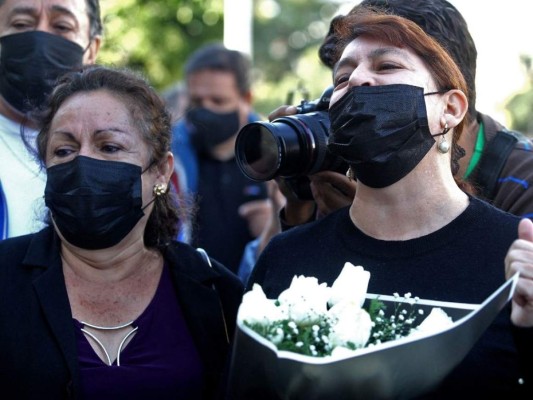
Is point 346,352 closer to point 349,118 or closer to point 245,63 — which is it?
point 349,118

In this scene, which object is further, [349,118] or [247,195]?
[247,195]

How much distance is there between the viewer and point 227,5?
11.3 metres

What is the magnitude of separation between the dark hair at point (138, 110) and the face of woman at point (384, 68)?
0.82 metres

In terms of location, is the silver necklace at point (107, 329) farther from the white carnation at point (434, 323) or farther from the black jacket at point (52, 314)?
the white carnation at point (434, 323)

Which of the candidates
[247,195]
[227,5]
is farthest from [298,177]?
[227,5]

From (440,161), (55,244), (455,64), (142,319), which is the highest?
(455,64)

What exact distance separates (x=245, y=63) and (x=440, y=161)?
3459 mm

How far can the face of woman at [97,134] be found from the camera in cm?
336

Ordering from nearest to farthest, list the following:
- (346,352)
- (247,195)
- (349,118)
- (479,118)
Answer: (346,352), (349,118), (479,118), (247,195)

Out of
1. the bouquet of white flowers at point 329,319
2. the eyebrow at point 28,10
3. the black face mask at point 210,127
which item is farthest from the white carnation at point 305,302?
the black face mask at point 210,127

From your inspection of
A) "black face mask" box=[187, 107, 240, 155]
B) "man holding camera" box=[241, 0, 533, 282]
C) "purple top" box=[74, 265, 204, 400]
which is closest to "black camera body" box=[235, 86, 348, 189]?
"man holding camera" box=[241, 0, 533, 282]

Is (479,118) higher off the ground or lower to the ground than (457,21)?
lower

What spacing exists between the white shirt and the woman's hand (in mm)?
1827

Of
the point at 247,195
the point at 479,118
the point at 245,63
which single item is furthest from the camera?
the point at 245,63
